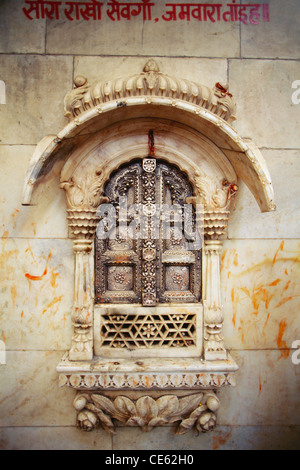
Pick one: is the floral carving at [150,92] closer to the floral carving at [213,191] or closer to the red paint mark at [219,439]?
the floral carving at [213,191]

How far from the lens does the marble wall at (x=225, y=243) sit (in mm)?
2762

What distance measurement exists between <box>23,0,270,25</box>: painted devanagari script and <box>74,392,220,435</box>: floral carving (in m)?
3.12

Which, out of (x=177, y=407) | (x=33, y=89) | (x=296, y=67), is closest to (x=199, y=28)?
(x=296, y=67)

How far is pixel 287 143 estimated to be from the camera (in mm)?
2822

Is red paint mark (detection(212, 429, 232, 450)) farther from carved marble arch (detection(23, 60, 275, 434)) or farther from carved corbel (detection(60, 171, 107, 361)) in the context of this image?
carved corbel (detection(60, 171, 107, 361))

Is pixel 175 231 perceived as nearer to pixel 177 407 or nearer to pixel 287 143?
pixel 287 143

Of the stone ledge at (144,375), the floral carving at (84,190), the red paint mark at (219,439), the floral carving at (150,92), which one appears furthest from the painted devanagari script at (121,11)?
the red paint mark at (219,439)

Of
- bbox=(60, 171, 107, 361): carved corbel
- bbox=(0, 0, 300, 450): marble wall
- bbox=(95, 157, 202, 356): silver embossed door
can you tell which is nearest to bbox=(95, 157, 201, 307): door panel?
bbox=(95, 157, 202, 356): silver embossed door

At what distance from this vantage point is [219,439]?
282cm

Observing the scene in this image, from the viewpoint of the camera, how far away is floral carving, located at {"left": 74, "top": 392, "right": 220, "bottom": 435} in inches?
103

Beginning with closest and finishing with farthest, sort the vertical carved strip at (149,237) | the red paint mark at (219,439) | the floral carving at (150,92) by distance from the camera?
the floral carving at (150,92)
the vertical carved strip at (149,237)
the red paint mark at (219,439)

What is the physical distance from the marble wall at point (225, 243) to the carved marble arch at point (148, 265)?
8.2 inches

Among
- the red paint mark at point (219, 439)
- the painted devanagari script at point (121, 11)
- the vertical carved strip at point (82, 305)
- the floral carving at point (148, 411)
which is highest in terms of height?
the painted devanagari script at point (121, 11)
